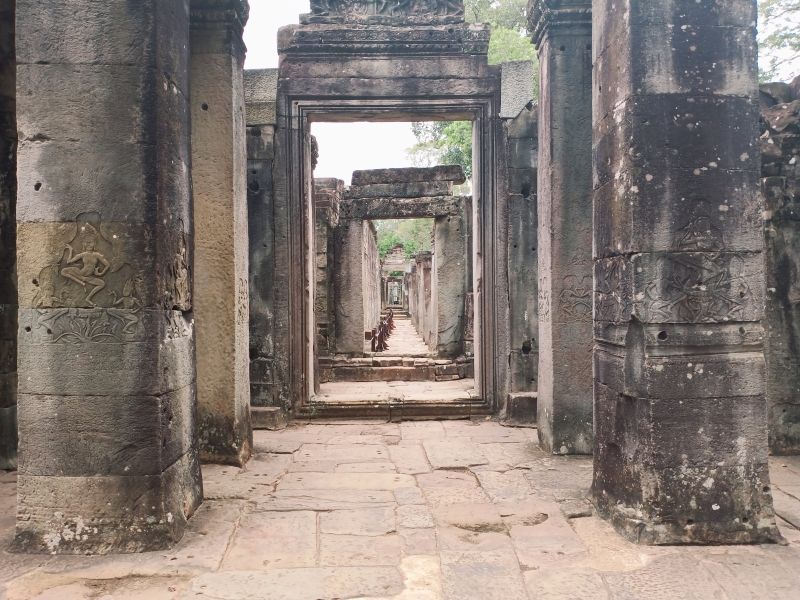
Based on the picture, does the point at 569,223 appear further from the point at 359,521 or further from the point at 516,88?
the point at 359,521

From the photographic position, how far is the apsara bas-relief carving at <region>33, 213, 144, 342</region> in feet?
10.2

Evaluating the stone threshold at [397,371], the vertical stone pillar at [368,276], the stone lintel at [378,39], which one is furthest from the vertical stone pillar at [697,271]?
the vertical stone pillar at [368,276]

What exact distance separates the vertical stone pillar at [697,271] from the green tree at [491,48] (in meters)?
13.2

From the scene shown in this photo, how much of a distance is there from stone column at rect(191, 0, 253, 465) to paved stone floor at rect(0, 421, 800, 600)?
1.35ft

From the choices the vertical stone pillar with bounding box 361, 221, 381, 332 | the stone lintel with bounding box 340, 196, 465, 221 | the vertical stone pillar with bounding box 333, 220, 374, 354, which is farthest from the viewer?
the vertical stone pillar with bounding box 361, 221, 381, 332

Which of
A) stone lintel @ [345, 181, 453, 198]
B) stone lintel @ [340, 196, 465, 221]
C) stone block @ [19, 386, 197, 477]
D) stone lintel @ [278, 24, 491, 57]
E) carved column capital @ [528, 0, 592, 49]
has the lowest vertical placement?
stone block @ [19, 386, 197, 477]

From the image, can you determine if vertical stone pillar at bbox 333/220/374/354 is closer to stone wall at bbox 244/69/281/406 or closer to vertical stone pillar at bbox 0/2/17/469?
stone wall at bbox 244/69/281/406

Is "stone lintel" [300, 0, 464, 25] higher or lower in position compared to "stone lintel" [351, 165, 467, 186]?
higher

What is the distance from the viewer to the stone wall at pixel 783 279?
16.6 feet

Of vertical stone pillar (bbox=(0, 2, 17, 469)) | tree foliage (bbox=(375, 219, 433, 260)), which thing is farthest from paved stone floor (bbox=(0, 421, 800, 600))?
tree foliage (bbox=(375, 219, 433, 260))

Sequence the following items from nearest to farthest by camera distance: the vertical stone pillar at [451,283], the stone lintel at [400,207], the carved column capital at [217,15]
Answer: the carved column capital at [217,15] → the vertical stone pillar at [451,283] → the stone lintel at [400,207]

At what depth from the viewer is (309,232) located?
7.02m

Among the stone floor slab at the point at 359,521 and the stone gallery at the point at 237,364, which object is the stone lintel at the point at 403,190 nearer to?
the stone gallery at the point at 237,364

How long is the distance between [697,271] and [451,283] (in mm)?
7627
